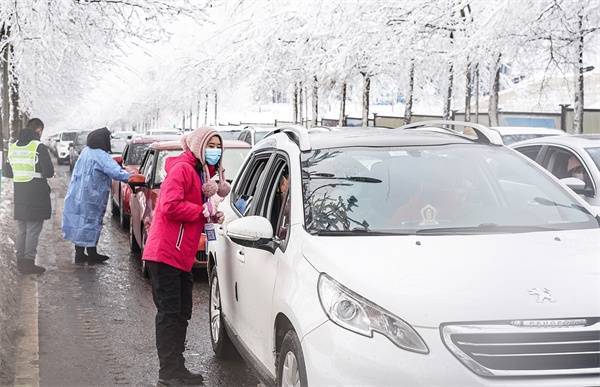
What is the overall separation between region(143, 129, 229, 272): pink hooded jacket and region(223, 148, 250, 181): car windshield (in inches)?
208

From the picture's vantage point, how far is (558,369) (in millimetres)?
3467

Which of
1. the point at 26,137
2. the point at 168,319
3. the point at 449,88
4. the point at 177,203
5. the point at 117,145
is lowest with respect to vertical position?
the point at 117,145

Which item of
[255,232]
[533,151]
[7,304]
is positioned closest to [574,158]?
[533,151]

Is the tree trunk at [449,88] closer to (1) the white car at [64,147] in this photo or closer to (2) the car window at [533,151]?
(2) the car window at [533,151]

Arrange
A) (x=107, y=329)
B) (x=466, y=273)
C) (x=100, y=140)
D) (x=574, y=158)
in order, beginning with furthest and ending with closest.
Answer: (x=100, y=140), (x=574, y=158), (x=107, y=329), (x=466, y=273)

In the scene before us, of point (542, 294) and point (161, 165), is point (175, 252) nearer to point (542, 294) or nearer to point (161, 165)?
point (542, 294)

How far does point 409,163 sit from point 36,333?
408 centimetres

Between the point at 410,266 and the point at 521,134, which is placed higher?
the point at 521,134

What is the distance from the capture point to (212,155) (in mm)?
6090

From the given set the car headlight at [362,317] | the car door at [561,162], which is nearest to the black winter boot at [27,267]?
the car door at [561,162]

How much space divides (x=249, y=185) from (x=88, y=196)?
216 inches

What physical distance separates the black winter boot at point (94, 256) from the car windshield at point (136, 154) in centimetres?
462

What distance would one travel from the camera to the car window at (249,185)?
19.4 ft

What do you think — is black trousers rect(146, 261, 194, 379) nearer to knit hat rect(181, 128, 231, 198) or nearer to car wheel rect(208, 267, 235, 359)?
car wheel rect(208, 267, 235, 359)
